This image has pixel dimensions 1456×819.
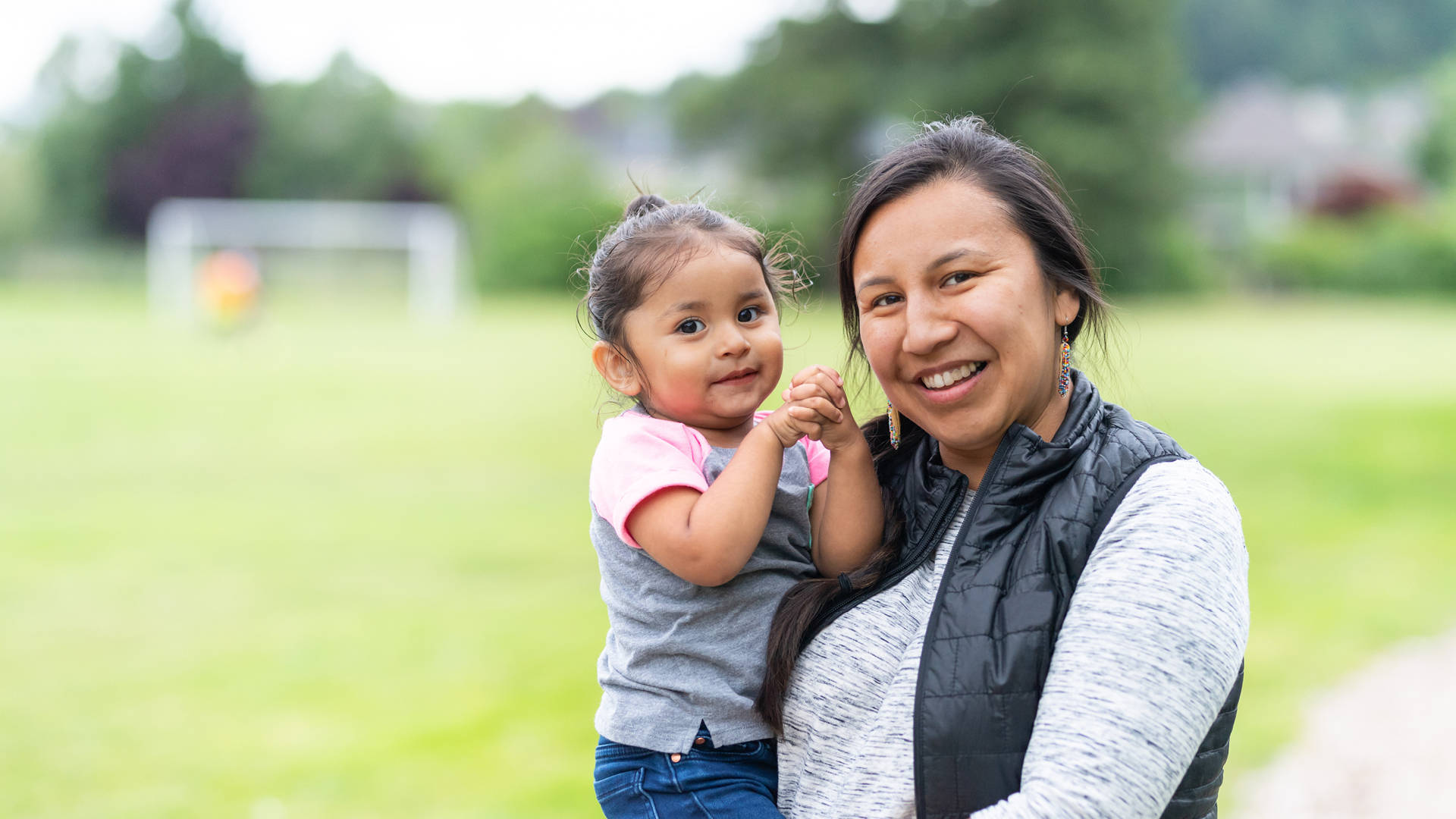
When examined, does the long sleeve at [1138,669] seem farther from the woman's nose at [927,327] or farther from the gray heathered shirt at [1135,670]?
the woman's nose at [927,327]

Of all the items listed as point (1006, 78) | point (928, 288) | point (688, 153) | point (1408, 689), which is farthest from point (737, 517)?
point (688, 153)

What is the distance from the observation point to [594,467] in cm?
197

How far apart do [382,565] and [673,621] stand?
725 centimetres

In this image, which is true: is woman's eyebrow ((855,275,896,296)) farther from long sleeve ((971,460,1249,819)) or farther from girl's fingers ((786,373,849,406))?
long sleeve ((971,460,1249,819))

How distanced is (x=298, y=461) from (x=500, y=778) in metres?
8.18

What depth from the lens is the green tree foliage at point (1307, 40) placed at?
60219mm

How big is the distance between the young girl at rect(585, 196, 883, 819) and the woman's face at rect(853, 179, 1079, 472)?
0.56 ft

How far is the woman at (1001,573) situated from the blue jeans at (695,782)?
0.19 feet

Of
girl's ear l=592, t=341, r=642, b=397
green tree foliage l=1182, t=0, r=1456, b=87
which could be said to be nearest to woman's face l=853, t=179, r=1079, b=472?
girl's ear l=592, t=341, r=642, b=397

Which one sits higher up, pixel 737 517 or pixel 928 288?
pixel 928 288

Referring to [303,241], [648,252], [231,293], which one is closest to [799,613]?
[648,252]

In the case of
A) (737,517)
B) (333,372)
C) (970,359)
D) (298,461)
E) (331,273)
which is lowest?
(737,517)

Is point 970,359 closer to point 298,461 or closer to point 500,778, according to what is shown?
point 500,778

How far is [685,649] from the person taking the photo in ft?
6.30
